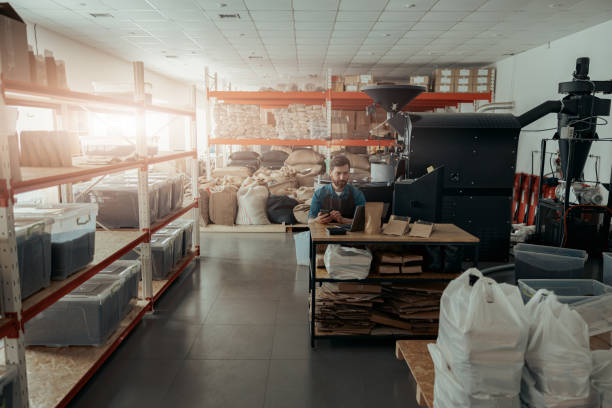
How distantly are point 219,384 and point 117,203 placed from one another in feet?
7.83

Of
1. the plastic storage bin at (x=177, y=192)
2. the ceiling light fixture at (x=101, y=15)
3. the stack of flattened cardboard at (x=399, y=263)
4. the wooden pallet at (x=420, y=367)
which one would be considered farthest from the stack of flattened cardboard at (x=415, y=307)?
the ceiling light fixture at (x=101, y=15)

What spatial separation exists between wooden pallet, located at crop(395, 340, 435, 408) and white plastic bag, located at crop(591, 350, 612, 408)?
24.0 inches

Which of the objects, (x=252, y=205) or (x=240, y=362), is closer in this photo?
(x=240, y=362)

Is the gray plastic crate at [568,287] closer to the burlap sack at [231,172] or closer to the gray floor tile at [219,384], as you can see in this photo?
the gray floor tile at [219,384]

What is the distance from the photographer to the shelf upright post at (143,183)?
3.90 metres

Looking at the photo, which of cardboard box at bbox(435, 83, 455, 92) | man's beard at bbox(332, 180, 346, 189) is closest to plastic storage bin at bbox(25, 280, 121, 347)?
man's beard at bbox(332, 180, 346, 189)

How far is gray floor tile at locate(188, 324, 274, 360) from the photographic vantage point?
11.1 ft

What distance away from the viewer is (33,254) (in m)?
2.44

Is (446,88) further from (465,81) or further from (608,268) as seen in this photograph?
(608,268)

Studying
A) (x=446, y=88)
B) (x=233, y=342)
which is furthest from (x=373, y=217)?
(x=446, y=88)

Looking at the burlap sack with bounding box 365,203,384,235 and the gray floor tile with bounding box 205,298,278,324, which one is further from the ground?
the burlap sack with bounding box 365,203,384,235

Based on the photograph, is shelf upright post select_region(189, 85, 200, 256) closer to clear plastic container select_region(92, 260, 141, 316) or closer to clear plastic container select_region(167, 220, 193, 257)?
clear plastic container select_region(167, 220, 193, 257)

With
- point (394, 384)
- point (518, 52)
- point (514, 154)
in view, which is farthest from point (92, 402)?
point (518, 52)

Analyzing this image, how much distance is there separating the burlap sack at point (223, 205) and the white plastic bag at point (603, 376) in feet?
22.0
